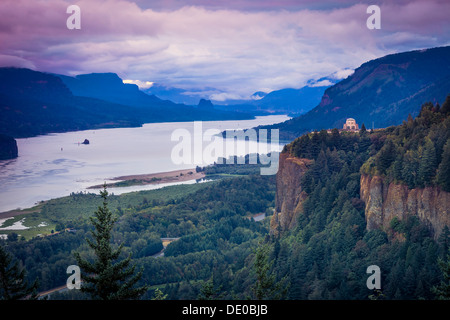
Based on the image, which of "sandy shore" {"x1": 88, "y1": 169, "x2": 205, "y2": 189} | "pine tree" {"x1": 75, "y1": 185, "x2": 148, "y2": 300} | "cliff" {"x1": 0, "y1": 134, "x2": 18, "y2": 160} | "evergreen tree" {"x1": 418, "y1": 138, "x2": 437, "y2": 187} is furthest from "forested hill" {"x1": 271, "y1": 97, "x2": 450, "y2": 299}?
"cliff" {"x1": 0, "y1": 134, "x2": 18, "y2": 160}

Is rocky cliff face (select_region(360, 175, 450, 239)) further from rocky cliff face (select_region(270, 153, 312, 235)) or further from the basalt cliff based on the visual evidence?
rocky cliff face (select_region(270, 153, 312, 235))

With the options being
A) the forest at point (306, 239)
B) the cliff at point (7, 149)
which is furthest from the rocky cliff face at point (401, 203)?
the cliff at point (7, 149)

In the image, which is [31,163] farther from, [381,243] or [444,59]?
[444,59]

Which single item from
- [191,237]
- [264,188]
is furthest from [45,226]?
[264,188]

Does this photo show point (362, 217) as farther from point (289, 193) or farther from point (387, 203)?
point (289, 193)

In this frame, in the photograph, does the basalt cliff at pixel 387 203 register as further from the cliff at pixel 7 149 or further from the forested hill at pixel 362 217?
the cliff at pixel 7 149

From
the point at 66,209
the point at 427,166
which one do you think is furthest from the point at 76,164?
the point at 427,166
